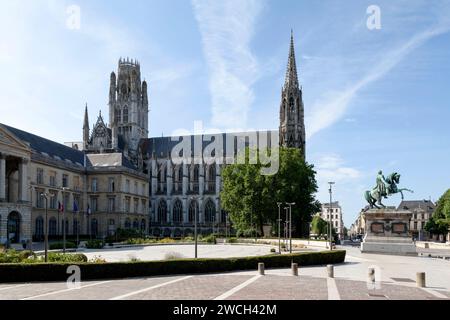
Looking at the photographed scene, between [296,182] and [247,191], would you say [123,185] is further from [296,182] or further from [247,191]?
[296,182]

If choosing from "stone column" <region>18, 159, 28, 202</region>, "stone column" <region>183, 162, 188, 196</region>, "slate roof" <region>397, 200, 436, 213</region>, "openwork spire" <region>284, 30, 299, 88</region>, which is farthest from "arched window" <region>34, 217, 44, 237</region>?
"slate roof" <region>397, 200, 436, 213</region>

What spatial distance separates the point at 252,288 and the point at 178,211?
9494cm

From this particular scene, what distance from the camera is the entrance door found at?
6056 cm

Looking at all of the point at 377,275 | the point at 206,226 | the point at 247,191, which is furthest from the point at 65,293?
the point at 206,226

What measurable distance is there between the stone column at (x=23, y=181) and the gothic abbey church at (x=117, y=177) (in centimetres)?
13

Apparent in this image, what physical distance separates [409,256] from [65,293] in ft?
110

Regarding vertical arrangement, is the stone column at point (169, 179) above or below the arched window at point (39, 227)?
above

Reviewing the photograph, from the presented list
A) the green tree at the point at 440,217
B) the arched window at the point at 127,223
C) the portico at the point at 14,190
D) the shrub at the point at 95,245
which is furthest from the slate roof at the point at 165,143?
the shrub at the point at 95,245

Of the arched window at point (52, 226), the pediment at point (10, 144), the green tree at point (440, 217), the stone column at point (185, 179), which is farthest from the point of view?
the stone column at point (185, 179)

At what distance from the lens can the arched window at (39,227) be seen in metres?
73.2

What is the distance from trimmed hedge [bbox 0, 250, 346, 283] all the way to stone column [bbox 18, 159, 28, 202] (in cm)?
4043

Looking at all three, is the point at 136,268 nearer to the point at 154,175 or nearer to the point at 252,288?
the point at 252,288

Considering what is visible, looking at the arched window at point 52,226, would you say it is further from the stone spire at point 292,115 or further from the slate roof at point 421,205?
the slate roof at point 421,205

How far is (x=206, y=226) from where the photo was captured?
4380 inches
